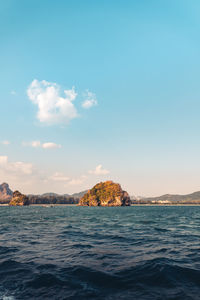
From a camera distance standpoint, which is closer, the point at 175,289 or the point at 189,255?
the point at 175,289

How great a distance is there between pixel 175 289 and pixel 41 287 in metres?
6.25

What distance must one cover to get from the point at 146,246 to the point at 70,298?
1176 cm

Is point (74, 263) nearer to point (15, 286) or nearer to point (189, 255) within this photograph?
point (15, 286)

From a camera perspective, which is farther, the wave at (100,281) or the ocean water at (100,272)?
the ocean water at (100,272)

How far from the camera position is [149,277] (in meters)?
10.1

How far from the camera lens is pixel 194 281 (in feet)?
31.7

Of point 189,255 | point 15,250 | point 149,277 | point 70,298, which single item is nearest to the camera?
point 70,298

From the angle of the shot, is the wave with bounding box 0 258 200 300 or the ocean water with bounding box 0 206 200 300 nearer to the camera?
the wave with bounding box 0 258 200 300

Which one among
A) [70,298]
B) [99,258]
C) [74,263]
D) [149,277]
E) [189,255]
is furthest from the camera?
[189,255]

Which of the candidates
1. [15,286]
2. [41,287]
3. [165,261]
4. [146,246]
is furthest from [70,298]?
[146,246]

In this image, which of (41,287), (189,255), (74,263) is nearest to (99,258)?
(74,263)

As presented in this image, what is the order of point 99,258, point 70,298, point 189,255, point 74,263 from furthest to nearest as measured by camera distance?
point 189,255 < point 99,258 < point 74,263 < point 70,298

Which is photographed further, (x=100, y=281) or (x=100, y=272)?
(x=100, y=272)

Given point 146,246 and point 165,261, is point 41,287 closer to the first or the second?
point 165,261
